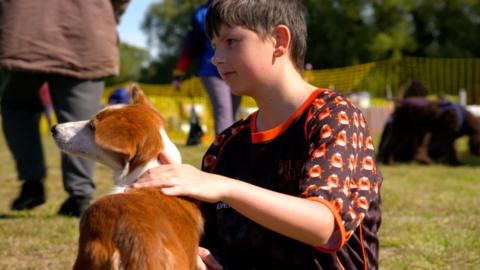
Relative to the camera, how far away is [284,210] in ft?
6.12

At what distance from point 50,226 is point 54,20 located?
1483 millimetres

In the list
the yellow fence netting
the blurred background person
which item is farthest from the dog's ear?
the yellow fence netting

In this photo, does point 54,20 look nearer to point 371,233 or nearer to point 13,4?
point 13,4

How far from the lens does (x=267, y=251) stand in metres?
2.34

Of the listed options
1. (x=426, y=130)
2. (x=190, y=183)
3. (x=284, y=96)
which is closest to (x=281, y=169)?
(x=284, y=96)

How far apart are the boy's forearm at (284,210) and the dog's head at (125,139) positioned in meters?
0.49

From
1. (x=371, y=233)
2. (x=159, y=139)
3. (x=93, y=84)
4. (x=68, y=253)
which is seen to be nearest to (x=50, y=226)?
(x=68, y=253)

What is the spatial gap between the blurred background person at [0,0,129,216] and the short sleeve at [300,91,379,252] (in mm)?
2956

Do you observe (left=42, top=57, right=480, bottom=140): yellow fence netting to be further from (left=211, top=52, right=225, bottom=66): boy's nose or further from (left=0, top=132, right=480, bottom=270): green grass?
(left=211, top=52, right=225, bottom=66): boy's nose

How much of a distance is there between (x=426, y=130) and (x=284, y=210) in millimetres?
8612

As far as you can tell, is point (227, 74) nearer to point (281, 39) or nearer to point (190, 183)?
point (281, 39)

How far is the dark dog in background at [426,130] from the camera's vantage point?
983 centimetres

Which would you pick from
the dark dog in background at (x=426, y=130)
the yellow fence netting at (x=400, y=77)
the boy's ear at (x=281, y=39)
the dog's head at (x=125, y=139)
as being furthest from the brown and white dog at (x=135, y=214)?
the yellow fence netting at (x=400, y=77)

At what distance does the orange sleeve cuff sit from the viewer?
74.2 inches
